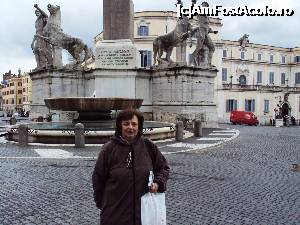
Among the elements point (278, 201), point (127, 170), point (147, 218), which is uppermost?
point (127, 170)

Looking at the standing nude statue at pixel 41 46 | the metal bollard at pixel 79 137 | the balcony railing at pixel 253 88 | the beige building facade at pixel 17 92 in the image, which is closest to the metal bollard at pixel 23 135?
the metal bollard at pixel 79 137

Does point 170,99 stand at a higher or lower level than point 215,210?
higher

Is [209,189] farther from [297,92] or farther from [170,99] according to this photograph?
[297,92]

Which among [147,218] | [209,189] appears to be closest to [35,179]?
[209,189]

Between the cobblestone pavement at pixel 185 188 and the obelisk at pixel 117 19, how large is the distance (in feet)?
31.7

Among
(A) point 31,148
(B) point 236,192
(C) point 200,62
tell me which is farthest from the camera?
(C) point 200,62

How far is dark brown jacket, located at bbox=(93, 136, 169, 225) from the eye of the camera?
325 centimetres

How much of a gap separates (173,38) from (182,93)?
3227mm

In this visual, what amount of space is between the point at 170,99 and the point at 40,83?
7.92 meters

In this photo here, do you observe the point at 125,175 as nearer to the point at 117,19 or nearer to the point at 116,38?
the point at 116,38

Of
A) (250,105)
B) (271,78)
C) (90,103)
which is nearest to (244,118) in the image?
(250,105)

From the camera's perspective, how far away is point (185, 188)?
698 cm

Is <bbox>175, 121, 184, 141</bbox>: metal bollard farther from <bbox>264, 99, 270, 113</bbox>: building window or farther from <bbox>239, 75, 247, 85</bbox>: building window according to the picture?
<bbox>239, 75, 247, 85</bbox>: building window

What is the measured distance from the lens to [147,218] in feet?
10.4
